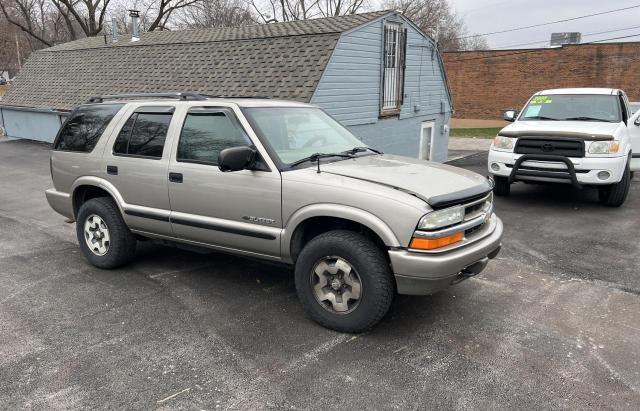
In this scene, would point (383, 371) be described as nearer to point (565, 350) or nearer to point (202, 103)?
point (565, 350)

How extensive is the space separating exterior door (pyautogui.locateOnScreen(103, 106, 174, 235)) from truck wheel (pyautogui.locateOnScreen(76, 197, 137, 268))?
19 centimetres

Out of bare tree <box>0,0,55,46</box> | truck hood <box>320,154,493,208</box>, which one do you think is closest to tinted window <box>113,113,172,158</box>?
truck hood <box>320,154,493,208</box>

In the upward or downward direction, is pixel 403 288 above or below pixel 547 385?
above

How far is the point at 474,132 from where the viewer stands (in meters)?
24.0

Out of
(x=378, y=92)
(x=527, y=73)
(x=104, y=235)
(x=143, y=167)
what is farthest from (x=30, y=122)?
(x=527, y=73)

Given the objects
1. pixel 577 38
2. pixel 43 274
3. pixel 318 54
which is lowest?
pixel 43 274

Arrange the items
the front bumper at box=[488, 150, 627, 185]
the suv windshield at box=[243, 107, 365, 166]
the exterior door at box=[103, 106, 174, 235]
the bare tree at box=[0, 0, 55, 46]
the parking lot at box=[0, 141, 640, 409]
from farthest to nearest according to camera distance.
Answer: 1. the bare tree at box=[0, 0, 55, 46]
2. the front bumper at box=[488, 150, 627, 185]
3. the exterior door at box=[103, 106, 174, 235]
4. the suv windshield at box=[243, 107, 365, 166]
5. the parking lot at box=[0, 141, 640, 409]

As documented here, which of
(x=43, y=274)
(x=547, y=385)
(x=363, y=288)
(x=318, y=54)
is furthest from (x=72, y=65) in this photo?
(x=547, y=385)

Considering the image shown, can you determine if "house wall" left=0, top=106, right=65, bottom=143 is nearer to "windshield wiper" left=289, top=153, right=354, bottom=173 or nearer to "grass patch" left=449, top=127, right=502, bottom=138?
"windshield wiper" left=289, top=153, right=354, bottom=173

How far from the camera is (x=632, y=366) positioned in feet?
11.3

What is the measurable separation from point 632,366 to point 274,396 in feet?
8.00

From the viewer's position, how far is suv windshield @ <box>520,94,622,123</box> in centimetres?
891

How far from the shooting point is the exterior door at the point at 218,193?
412 cm

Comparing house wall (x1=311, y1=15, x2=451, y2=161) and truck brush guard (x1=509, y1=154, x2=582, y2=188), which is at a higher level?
house wall (x1=311, y1=15, x2=451, y2=161)
